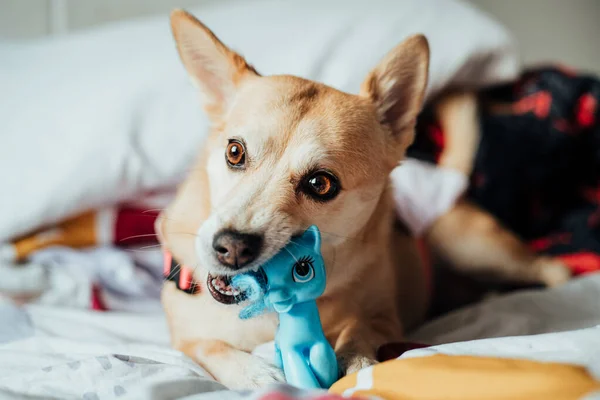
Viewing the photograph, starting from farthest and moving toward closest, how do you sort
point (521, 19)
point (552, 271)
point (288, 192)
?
1. point (521, 19)
2. point (552, 271)
3. point (288, 192)

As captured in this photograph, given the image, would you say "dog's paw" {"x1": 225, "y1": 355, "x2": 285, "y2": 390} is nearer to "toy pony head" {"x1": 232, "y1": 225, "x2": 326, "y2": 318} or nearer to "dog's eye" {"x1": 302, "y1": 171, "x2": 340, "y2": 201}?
"toy pony head" {"x1": 232, "y1": 225, "x2": 326, "y2": 318}

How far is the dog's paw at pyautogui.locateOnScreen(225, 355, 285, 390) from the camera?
92 cm

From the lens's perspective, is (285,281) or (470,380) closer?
(470,380)

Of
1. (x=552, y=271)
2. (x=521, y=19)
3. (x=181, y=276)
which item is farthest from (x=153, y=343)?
(x=521, y=19)

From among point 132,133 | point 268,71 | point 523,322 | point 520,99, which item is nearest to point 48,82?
point 132,133

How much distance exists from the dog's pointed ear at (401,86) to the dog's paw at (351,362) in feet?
1.67

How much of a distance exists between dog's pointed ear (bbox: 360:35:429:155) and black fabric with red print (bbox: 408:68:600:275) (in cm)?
67

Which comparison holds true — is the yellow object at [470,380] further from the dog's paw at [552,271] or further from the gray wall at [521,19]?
the gray wall at [521,19]

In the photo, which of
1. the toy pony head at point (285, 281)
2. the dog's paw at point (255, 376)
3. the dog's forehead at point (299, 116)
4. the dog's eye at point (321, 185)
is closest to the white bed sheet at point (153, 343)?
the dog's paw at point (255, 376)

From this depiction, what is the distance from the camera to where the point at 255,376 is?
931 millimetres

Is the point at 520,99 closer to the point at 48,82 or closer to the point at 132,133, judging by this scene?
the point at 132,133

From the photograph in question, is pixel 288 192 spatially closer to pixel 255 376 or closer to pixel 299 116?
pixel 299 116

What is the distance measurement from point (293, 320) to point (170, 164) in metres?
0.89

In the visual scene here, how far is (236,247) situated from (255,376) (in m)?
0.24
